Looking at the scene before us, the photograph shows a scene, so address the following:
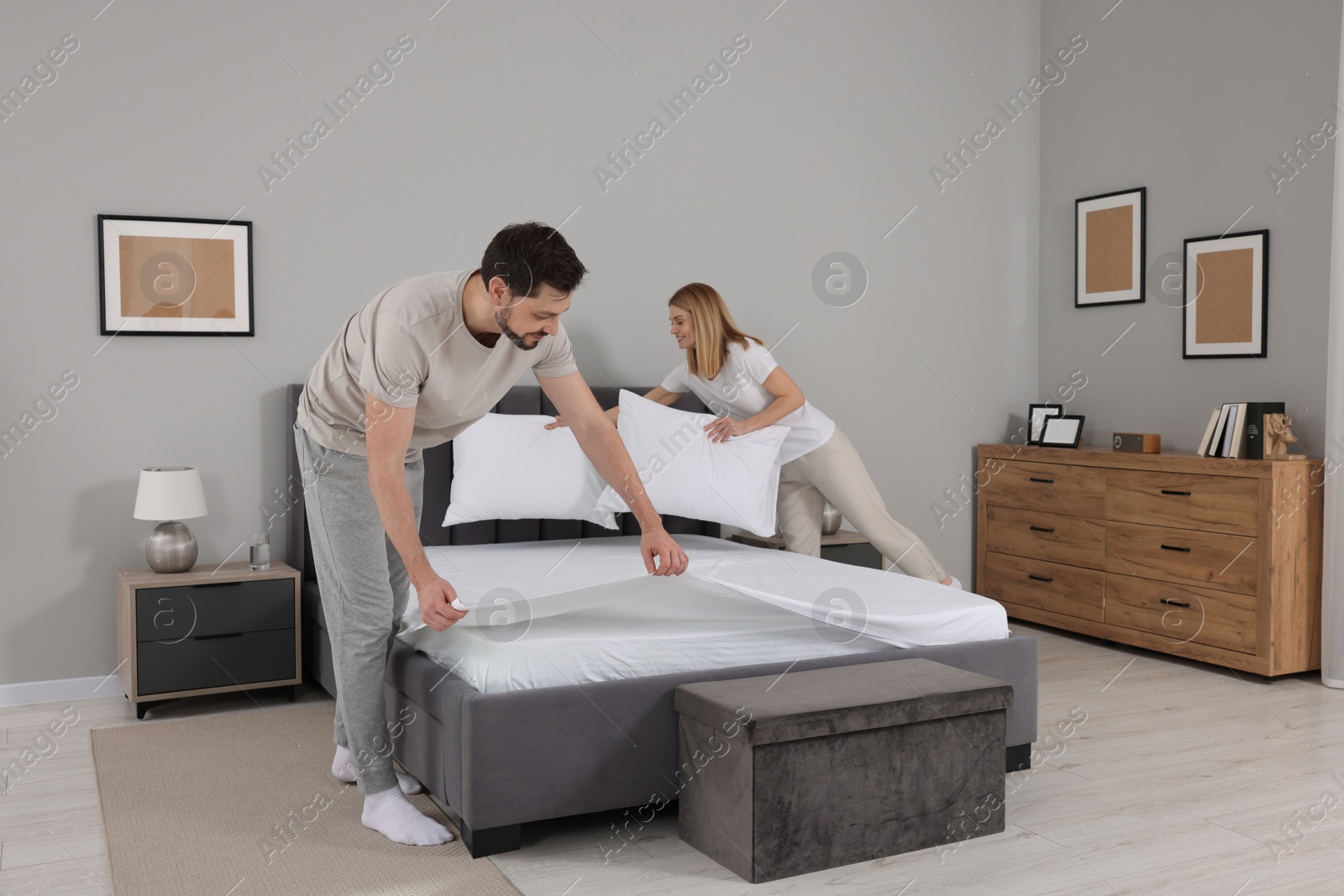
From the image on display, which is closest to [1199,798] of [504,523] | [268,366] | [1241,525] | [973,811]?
[973,811]

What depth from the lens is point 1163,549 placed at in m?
4.16

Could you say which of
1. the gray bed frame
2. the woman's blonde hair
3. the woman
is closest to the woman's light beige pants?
the woman

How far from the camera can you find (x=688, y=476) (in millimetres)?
3604

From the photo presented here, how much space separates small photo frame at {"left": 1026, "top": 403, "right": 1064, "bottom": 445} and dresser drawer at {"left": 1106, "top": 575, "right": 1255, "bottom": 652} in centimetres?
86

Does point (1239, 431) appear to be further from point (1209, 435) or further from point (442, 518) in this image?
point (442, 518)

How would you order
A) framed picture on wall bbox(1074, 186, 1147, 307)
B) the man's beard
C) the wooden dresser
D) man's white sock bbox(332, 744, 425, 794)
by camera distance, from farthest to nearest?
1. framed picture on wall bbox(1074, 186, 1147, 307)
2. the wooden dresser
3. man's white sock bbox(332, 744, 425, 794)
4. the man's beard

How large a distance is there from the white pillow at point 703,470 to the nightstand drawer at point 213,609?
109 cm

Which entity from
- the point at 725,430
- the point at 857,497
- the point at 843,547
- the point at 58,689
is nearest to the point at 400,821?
the point at 725,430

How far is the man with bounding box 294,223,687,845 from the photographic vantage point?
80.4 inches

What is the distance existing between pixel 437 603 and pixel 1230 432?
3.26 meters

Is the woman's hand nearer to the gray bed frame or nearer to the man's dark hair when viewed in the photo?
the gray bed frame

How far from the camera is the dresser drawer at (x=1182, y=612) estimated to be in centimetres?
388

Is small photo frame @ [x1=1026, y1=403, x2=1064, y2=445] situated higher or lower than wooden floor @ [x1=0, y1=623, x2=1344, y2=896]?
higher

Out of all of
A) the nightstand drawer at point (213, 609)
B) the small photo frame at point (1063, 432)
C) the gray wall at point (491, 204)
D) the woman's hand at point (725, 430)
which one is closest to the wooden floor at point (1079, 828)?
the nightstand drawer at point (213, 609)
